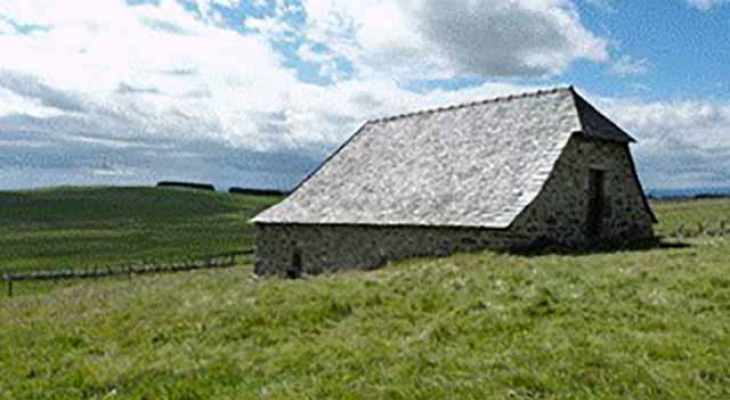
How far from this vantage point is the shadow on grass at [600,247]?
1650 centimetres

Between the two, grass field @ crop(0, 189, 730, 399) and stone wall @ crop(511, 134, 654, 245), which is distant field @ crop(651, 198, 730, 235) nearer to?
stone wall @ crop(511, 134, 654, 245)

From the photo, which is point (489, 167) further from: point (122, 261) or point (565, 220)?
point (122, 261)

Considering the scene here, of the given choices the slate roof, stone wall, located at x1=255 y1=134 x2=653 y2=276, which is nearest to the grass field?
stone wall, located at x1=255 y1=134 x2=653 y2=276

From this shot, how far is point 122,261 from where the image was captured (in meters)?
43.9

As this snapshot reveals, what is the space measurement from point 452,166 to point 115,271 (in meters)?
24.2

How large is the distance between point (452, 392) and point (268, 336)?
12.2ft

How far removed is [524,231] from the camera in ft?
56.1

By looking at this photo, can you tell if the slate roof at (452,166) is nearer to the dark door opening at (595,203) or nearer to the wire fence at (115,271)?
the dark door opening at (595,203)

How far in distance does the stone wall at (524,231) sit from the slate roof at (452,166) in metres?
0.41

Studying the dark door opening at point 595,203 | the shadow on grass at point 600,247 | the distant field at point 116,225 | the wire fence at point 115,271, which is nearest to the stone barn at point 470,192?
the dark door opening at point 595,203

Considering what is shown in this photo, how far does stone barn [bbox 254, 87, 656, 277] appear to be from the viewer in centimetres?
1780

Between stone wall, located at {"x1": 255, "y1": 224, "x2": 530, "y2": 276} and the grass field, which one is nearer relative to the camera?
the grass field

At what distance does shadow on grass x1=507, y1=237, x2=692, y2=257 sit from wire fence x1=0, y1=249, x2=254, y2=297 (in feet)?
80.5

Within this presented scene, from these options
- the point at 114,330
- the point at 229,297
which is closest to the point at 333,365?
the point at 114,330
